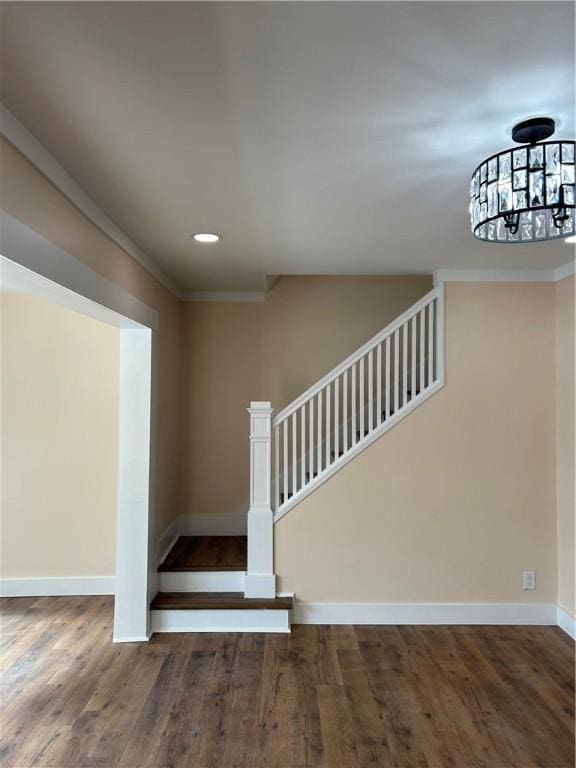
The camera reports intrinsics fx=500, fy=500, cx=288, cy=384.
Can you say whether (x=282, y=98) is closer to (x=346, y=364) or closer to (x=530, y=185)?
(x=530, y=185)

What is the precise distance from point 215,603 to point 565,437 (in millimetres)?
2744

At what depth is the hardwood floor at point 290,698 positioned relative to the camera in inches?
89.5

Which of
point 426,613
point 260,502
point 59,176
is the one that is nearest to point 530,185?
point 59,176

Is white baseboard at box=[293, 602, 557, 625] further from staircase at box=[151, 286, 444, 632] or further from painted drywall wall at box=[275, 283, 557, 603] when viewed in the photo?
staircase at box=[151, 286, 444, 632]

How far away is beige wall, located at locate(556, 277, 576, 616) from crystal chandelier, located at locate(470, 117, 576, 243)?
2043 mm

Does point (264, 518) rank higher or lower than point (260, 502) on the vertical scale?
lower

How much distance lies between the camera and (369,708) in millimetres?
2613

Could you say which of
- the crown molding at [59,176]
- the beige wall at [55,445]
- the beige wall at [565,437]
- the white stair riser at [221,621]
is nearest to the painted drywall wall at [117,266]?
Answer: the crown molding at [59,176]

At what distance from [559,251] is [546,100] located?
1.92 meters

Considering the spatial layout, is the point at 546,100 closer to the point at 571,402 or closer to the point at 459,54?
the point at 459,54

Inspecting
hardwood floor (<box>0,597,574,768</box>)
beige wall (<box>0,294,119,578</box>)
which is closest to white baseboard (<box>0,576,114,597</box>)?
beige wall (<box>0,294,119,578</box>)

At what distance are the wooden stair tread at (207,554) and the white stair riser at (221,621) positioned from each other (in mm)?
309

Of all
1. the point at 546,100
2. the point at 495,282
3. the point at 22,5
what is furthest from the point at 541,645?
the point at 22,5

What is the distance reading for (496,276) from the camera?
12.2 ft
